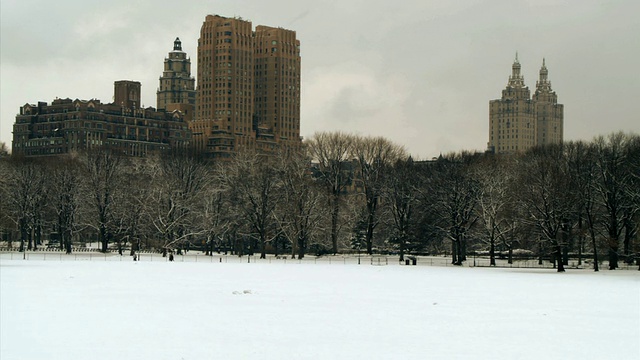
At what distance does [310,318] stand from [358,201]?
101 metres

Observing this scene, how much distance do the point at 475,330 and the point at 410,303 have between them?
1184cm

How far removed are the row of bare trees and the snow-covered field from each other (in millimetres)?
25667

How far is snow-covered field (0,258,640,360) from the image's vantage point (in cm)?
3541

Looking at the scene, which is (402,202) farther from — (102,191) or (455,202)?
(102,191)

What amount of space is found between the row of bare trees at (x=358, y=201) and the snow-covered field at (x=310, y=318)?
84.2ft

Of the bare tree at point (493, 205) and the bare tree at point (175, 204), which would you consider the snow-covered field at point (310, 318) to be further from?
the bare tree at point (175, 204)

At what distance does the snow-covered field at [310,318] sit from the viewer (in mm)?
35406

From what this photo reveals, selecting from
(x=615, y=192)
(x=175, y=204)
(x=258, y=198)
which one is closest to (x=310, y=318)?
(x=615, y=192)

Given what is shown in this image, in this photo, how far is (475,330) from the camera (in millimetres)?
41219

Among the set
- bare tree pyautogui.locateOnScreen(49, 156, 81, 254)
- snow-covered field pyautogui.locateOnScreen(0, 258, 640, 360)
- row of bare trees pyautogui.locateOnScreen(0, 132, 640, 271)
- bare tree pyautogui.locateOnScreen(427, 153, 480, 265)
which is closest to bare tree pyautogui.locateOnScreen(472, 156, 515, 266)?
row of bare trees pyautogui.locateOnScreen(0, 132, 640, 271)

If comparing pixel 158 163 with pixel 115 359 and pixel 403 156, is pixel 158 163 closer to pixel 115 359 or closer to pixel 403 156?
pixel 403 156

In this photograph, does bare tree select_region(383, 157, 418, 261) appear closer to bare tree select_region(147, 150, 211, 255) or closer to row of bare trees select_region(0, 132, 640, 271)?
row of bare trees select_region(0, 132, 640, 271)

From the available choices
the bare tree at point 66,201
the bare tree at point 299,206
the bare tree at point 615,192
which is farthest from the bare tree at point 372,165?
the bare tree at point 66,201

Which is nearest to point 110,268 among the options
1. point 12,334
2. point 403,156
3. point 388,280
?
point 388,280
